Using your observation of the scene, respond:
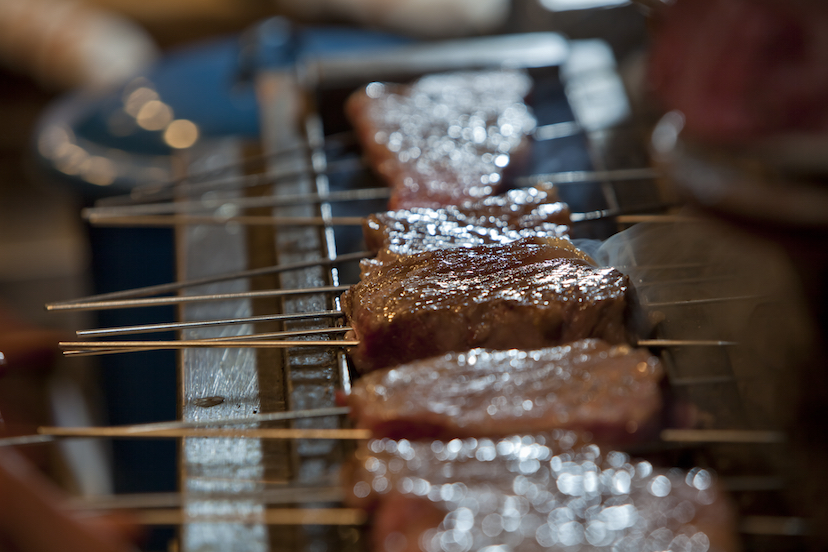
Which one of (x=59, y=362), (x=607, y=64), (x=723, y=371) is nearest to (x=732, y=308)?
(x=723, y=371)

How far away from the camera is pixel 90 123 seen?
4160mm

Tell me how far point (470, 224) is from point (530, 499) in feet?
3.78

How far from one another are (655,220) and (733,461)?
38.0 inches

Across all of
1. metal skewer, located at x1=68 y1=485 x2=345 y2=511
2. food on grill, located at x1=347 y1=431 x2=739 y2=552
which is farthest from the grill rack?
food on grill, located at x1=347 y1=431 x2=739 y2=552

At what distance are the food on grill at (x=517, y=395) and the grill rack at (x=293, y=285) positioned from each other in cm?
18

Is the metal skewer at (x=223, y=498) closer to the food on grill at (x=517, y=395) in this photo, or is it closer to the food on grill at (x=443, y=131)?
the food on grill at (x=517, y=395)

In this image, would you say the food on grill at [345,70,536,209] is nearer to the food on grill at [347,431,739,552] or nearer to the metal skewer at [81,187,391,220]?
the metal skewer at [81,187,391,220]

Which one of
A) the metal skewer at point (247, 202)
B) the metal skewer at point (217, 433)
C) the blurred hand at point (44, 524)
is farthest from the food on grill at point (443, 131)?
the blurred hand at point (44, 524)

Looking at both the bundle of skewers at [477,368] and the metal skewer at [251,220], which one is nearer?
the bundle of skewers at [477,368]

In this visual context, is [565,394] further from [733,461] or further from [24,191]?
[24,191]

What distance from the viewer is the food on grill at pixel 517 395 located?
5.71ft

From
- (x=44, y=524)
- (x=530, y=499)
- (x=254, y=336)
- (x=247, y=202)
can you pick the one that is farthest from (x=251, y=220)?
(x=530, y=499)

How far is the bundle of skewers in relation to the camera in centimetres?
155

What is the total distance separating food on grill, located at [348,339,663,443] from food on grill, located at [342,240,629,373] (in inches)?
5.0
